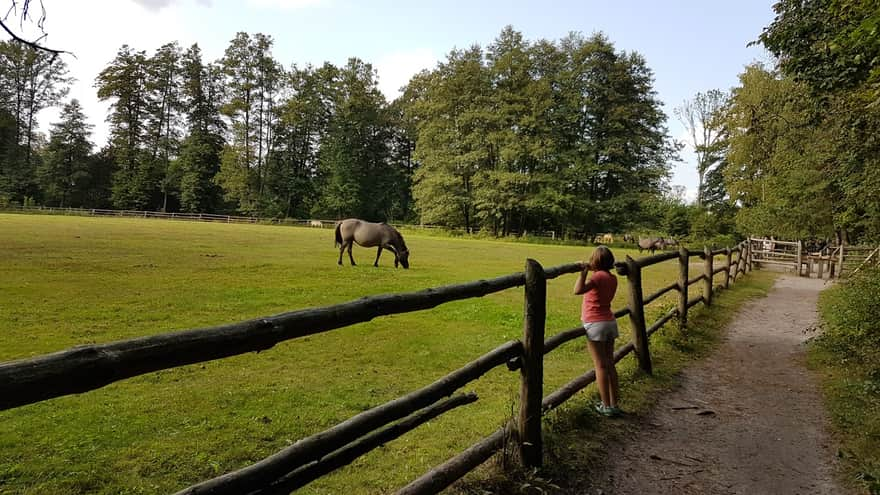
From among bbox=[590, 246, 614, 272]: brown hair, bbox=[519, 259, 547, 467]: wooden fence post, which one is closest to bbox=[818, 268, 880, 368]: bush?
bbox=[590, 246, 614, 272]: brown hair

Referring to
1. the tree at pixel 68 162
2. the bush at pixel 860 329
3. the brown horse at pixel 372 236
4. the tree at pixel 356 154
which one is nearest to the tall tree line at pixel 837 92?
the bush at pixel 860 329

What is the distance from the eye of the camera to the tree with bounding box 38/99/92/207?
48.4 metres

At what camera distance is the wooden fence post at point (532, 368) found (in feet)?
10.6

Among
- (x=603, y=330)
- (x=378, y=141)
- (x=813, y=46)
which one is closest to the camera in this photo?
(x=603, y=330)

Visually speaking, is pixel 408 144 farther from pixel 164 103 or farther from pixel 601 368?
pixel 601 368

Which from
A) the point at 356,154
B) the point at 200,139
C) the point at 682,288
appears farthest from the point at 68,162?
the point at 682,288

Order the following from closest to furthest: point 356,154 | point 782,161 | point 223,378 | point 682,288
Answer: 1. point 223,378
2. point 682,288
3. point 782,161
4. point 356,154

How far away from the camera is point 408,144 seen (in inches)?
2436

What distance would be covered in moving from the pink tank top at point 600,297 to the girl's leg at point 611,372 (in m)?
0.23

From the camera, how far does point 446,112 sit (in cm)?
4528

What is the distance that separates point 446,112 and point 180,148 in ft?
103

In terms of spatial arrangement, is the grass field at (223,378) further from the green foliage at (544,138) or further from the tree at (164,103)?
the tree at (164,103)

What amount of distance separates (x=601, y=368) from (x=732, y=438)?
1.25 metres

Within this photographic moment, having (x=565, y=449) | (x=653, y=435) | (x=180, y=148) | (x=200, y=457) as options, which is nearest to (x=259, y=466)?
(x=200, y=457)
